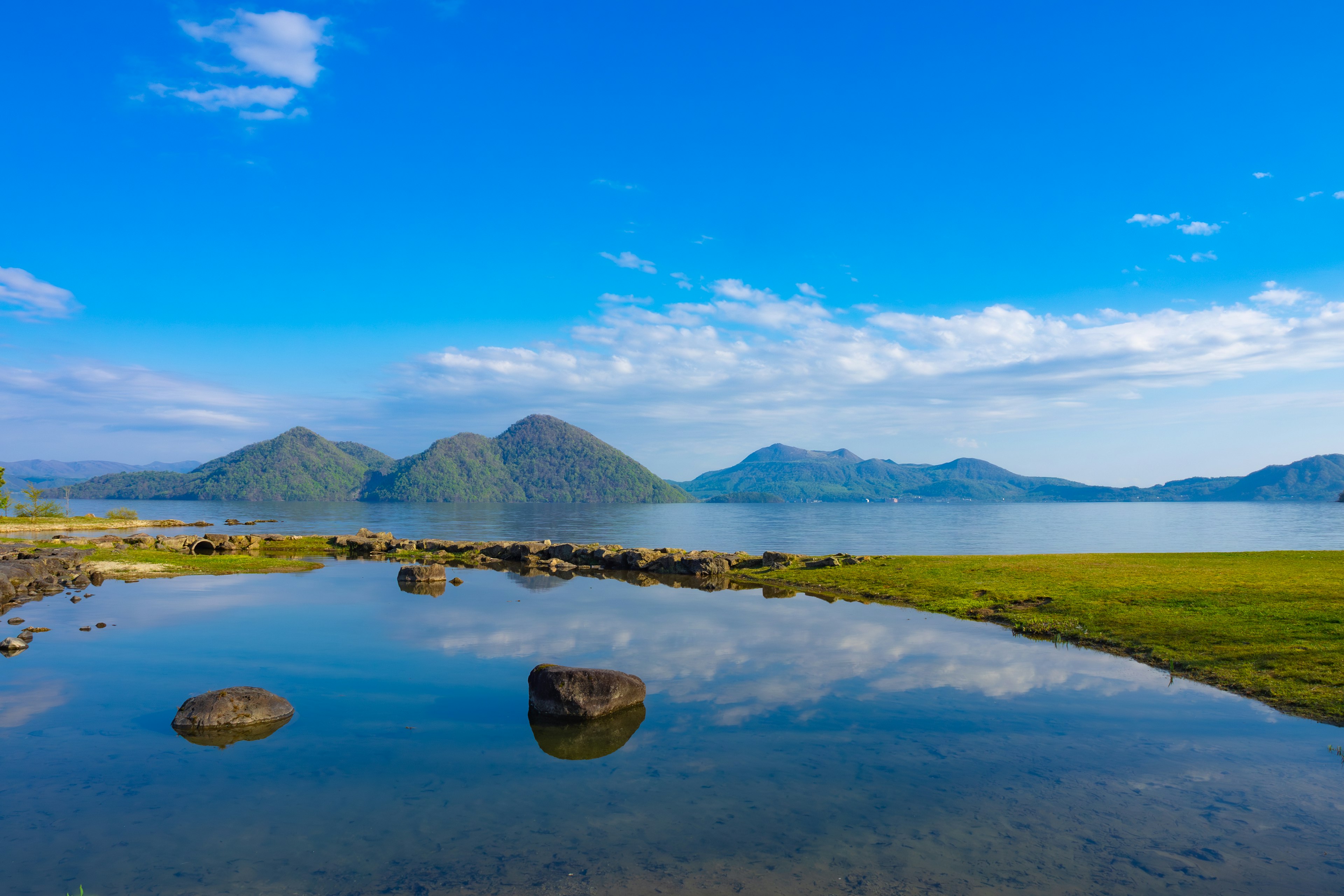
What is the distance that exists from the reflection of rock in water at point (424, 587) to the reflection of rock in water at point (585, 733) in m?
A: 27.1

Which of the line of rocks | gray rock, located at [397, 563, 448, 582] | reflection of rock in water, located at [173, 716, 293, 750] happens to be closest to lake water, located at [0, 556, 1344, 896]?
reflection of rock in water, located at [173, 716, 293, 750]

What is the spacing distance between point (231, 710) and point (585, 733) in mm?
9796

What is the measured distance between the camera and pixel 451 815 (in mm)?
12961

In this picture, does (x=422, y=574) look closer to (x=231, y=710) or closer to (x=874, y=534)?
(x=231, y=710)

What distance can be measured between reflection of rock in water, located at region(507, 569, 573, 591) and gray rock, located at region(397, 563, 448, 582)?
537 centimetres

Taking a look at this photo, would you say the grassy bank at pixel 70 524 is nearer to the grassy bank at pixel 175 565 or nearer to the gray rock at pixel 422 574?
the grassy bank at pixel 175 565

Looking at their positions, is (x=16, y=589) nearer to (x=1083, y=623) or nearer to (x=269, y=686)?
(x=269, y=686)

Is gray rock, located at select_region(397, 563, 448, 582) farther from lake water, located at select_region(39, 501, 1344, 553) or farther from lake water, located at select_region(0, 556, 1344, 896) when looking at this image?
lake water, located at select_region(39, 501, 1344, 553)

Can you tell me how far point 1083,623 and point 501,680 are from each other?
26503 mm

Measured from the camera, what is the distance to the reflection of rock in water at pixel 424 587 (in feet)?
147

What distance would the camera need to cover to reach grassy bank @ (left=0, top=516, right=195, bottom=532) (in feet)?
354

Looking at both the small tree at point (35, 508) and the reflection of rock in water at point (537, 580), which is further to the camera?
the small tree at point (35, 508)

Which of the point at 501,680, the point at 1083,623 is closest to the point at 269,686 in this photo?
the point at 501,680

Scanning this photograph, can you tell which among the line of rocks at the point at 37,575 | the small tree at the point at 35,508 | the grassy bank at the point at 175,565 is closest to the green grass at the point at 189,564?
the grassy bank at the point at 175,565
